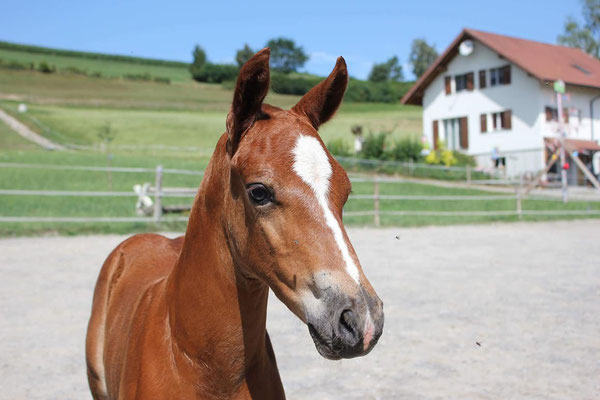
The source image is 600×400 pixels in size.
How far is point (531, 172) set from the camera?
29047 millimetres

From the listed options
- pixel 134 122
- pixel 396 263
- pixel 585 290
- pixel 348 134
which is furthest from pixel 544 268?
pixel 134 122

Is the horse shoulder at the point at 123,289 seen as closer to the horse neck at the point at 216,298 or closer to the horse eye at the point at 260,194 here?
the horse neck at the point at 216,298

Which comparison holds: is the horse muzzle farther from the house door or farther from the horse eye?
the house door

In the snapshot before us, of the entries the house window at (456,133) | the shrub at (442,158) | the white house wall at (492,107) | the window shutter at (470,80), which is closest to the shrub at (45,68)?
the white house wall at (492,107)

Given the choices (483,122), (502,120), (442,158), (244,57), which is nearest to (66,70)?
(483,122)

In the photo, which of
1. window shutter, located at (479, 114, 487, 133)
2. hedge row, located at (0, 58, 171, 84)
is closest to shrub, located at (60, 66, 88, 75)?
hedge row, located at (0, 58, 171, 84)

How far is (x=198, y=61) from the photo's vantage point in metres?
88.6

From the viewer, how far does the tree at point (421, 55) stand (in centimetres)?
9038

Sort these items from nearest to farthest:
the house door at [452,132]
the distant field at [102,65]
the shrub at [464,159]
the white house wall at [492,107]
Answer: the white house wall at [492,107]
the shrub at [464,159]
the house door at [452,132]
the distant field at [102,65]

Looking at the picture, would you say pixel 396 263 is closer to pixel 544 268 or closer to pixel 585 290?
pixel 544 268

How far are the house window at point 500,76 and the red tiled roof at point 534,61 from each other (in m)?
1.01

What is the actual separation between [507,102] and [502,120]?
110cm

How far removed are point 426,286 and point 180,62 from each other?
333 ft

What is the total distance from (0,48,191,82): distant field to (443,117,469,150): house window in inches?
2253
